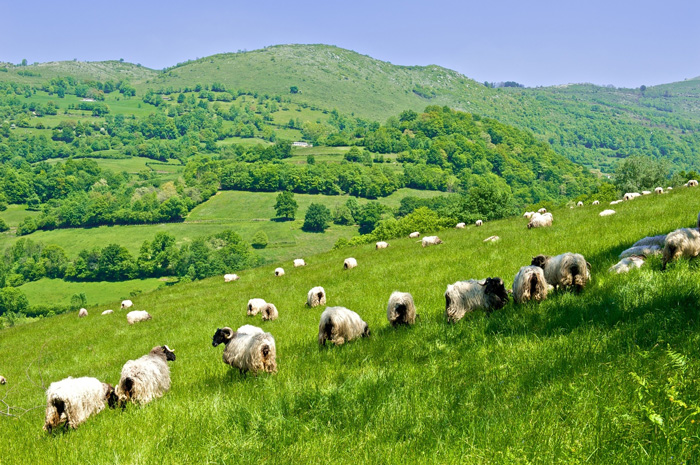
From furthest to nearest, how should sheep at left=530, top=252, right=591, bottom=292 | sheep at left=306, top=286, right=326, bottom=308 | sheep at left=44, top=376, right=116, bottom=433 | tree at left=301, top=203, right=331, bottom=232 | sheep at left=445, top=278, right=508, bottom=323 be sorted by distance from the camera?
tree at left=301, top=203, right=331, bottom=232
sheep at left=306, top=286, right=326, bottom=308
sheep at left=445, top=278, right=508, bottom=323
sheep at left=530, top=252, right=591, bottom=292
sheep at left=44, top=376, right=116, bottom=433

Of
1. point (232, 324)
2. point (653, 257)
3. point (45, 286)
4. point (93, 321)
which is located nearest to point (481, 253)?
point (653, 257)

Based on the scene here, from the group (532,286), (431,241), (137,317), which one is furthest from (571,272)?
(137,317)

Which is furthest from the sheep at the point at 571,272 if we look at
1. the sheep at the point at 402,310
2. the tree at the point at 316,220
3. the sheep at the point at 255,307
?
the tree at the point at 316,220

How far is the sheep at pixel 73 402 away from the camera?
727 cm

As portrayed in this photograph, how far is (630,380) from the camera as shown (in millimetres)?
5113

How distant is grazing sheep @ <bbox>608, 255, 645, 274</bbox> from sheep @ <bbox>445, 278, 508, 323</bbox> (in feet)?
8.30

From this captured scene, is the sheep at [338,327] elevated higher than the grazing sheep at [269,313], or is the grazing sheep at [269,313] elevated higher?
the sheep at [338,327]

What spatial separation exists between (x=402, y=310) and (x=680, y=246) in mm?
6097

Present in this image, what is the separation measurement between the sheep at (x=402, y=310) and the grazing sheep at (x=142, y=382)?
5140mm

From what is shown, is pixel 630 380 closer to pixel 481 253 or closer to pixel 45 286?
pixel 481 253

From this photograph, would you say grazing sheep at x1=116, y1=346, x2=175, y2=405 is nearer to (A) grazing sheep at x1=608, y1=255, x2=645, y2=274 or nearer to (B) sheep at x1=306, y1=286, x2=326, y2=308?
(B) sheep at x1=306, y1=286, x2=326, y2=308

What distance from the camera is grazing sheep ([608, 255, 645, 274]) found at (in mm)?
9594

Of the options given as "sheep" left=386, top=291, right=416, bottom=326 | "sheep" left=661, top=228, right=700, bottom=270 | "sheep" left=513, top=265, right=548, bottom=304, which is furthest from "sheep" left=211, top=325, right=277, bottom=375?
"sheep" left=661, top=228, right=700, bottom=270

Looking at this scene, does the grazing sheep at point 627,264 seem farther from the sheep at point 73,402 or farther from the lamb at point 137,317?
the lamb at point 137,317
